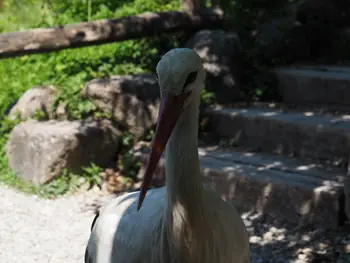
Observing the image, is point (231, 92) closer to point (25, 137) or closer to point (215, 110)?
point (215, 110)

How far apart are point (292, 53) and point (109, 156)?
9.95ft

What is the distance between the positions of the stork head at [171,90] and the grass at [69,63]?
4.32m

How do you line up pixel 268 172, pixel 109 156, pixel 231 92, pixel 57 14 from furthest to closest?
pixel 57 14 → pixel 231 92 → pixel 109 156 → pixel 268 172

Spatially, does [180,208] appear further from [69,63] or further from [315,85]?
[69,63]

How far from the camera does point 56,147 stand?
6.47 m

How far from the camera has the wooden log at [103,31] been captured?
717 cm

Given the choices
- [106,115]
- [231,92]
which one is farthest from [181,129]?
[231,92]

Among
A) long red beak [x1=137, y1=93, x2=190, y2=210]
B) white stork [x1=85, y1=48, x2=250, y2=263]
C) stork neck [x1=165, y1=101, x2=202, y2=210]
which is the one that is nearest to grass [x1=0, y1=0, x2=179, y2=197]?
white stork [x1=85, y1=48, x2=250, y2=263]

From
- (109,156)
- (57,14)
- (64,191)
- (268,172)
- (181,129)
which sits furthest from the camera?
(57,14)

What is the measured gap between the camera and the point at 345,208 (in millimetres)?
5023

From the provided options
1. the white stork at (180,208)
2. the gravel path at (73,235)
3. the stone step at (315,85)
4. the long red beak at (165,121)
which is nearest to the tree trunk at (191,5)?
the stone step at (315,85)

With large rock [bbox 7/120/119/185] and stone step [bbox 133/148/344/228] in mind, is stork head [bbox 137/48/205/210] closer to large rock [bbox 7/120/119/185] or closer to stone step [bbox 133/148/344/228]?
stone step [bbox 133/148/344/228]

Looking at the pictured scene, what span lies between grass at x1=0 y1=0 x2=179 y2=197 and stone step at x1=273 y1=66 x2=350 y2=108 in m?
1.75

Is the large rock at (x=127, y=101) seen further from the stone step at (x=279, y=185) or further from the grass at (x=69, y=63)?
the stone step at (x=279, y=185)
